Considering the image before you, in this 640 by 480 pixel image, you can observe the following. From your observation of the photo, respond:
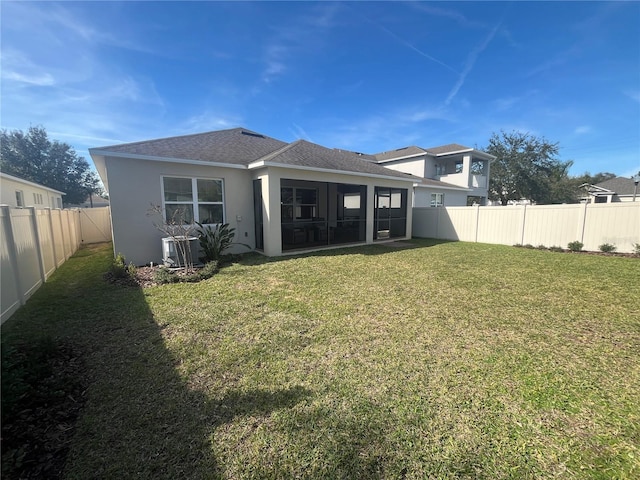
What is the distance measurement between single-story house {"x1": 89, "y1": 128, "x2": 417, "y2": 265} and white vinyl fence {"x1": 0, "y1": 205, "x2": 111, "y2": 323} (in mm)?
1555

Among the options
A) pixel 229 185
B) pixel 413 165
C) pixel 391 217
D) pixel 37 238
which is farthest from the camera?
pixel 413 165

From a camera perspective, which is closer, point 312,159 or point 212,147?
point 212,147

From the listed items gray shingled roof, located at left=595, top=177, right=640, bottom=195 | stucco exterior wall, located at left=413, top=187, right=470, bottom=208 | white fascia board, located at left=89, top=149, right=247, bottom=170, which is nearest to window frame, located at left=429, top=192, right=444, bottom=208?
stucco exterior wall, located at left=413, top=187, right=470, bottom=208

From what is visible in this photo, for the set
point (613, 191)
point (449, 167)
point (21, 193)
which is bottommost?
point (21, 193)

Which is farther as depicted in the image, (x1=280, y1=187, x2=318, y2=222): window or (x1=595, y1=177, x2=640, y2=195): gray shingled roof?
(x1=595, y1=177, x2=640, y2=195): gray shingled roof

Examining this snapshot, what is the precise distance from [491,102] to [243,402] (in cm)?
2090

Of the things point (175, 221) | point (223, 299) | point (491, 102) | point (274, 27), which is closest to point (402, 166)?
point (491, 102)

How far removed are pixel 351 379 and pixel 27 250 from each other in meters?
6.98

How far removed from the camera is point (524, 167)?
27.4 m

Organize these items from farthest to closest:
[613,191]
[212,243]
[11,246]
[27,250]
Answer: [613,191], [212,243], [27,250], [11,246]

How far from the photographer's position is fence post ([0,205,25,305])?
438 centimetres

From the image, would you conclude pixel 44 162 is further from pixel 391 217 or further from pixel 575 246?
pixel 575 246

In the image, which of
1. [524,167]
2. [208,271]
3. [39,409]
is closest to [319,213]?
[208,271]

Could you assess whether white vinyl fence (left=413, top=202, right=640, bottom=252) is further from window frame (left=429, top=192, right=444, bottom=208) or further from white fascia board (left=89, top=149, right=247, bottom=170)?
white fascia board (left=89, top=149, right=247, bottom=170)
